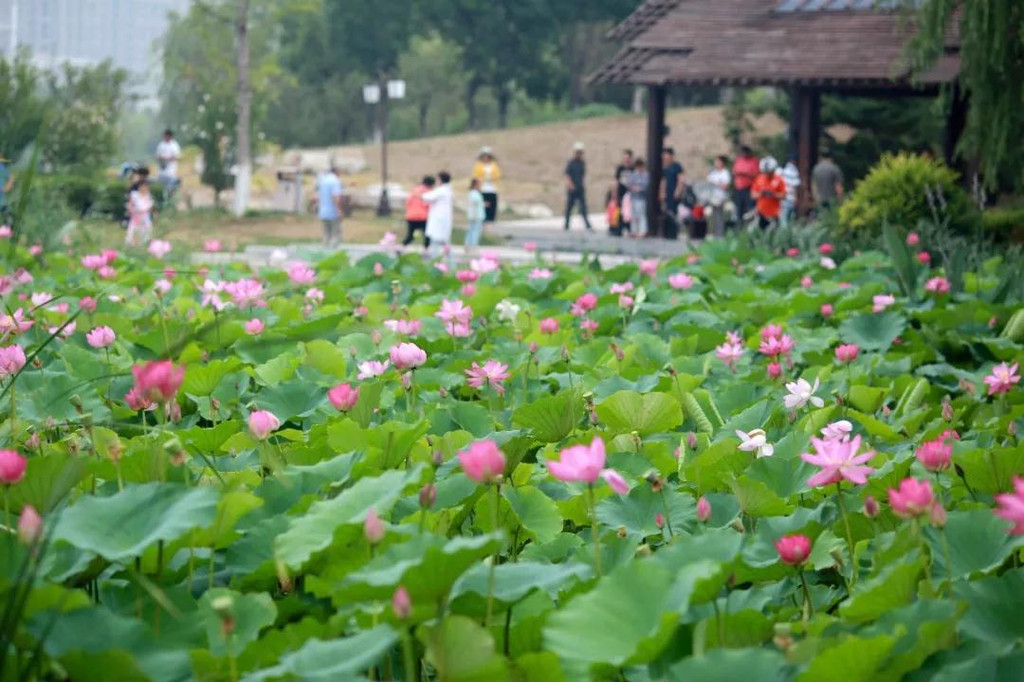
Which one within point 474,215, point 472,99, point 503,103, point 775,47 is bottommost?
point 474,215

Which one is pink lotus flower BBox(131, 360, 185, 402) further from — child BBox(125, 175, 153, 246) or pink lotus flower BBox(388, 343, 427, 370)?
child BBox(125, 175, 153, 246)

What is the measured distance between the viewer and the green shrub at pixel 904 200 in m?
10.1

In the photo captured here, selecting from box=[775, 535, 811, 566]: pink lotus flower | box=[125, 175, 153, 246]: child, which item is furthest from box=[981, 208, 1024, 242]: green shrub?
box=[775, 535, 811, 566]: pink lotus flower

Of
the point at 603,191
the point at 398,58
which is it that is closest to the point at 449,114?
the point at 398,58

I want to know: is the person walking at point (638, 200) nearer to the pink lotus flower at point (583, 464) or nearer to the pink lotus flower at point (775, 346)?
the pink lotus flower at point (775, 346)

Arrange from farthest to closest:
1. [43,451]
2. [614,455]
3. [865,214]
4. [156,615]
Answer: [865,214] < [614,455] < [43,451] < [156,615]

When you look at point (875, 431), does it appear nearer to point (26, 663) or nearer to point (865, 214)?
point (26, 663)

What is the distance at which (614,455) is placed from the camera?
249 cm

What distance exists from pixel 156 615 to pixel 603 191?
3591cm

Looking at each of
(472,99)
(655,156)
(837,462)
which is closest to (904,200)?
(837,462)

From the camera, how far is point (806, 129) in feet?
63.3

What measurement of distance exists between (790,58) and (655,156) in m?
2.46

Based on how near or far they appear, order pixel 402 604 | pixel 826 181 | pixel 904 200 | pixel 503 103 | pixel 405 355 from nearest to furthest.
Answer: pixel 402 604, pixel 405 355, pixel 904 200, pixel 826 181, pixel 503 103

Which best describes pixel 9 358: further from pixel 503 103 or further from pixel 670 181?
pixel 503 103
